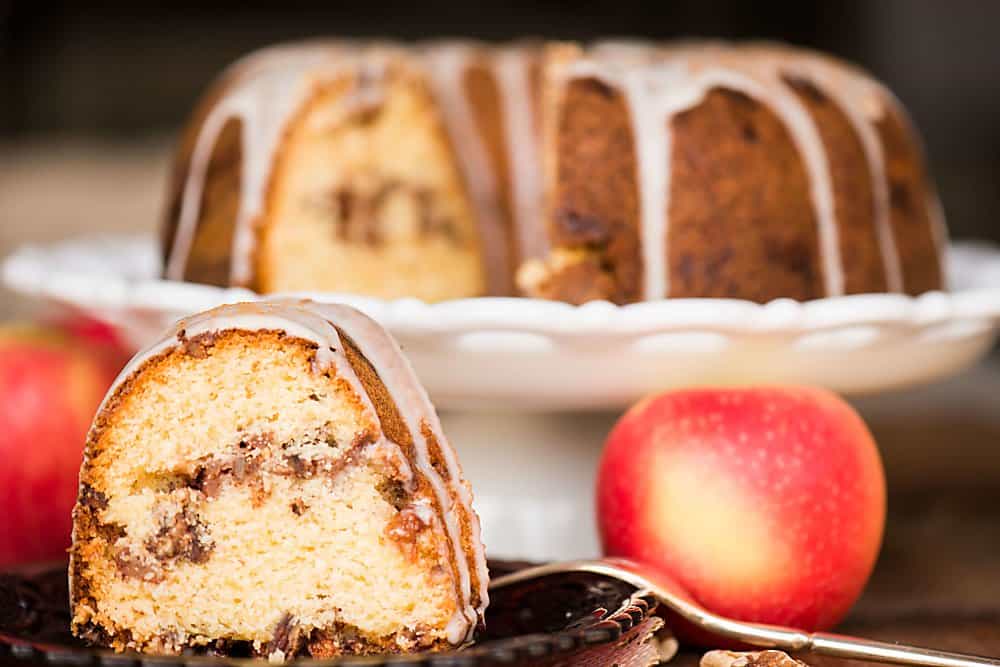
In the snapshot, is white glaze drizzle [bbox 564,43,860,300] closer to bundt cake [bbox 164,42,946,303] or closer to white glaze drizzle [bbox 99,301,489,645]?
bundt cake [bbox 164,42,946,303]

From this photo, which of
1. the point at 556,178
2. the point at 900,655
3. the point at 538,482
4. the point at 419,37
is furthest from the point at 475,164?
the point at 419,37

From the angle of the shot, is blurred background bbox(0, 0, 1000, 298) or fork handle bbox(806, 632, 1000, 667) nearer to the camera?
fork handle bbox(806, 632, 1000, 667)

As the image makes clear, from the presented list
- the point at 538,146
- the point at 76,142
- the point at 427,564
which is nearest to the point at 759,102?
the point at 538,146

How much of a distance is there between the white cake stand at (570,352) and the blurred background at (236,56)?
5.34 ft

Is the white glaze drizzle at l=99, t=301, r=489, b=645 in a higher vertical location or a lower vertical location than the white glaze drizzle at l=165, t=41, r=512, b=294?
lower

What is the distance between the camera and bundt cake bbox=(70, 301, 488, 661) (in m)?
0.75

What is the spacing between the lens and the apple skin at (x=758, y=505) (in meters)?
0.97

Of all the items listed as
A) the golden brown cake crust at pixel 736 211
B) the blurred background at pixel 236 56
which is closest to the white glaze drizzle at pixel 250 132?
the golden brown cake crust at pixel 736 211

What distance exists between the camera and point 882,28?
3062 millimetres

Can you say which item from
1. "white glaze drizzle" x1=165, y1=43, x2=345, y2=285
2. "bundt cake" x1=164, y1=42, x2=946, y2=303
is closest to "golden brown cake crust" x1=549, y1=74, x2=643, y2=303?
"bundt cake" x1=164, y1=42, x2=946, y2=303

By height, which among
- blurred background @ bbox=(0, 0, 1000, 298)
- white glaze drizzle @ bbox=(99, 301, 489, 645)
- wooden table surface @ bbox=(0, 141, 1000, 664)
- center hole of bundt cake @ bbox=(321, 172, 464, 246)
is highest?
blurred background @ bbox=(0, 0, 1000, 298)

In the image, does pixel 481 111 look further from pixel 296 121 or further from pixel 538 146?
pixel 296 121

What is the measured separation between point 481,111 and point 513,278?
17 cm


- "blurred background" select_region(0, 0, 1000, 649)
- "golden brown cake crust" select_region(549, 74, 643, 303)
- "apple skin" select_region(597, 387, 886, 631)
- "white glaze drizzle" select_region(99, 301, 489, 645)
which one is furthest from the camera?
"blurred background" select_region(0, 0, 1000, 649)
